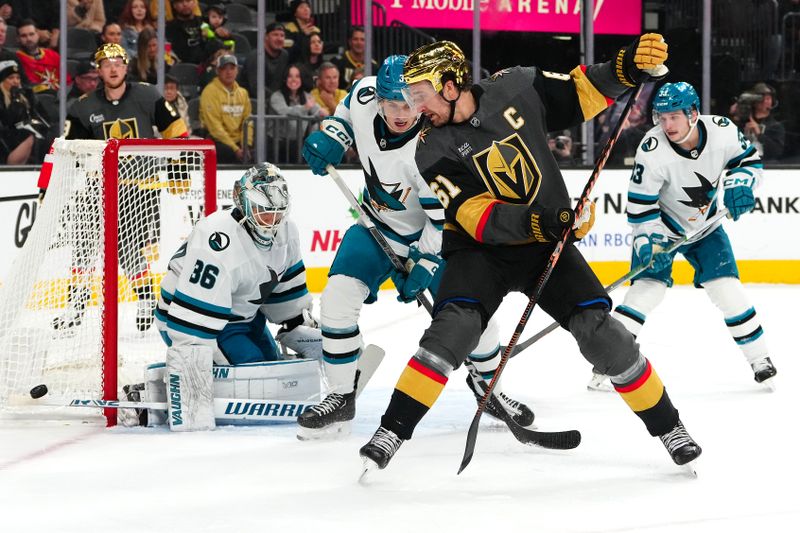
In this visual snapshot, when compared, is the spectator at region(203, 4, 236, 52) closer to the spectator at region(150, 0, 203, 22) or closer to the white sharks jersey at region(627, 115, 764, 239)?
the spectator at region(150, 0, 203, 22)

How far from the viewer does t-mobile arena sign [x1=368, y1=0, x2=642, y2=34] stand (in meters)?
7.23

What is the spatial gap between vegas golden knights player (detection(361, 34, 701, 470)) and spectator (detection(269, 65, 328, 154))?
13.7ft

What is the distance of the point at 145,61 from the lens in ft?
21.1

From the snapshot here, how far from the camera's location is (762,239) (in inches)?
265

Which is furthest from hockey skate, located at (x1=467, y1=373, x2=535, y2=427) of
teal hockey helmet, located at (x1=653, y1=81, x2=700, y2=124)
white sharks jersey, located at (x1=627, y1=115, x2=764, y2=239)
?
teal hockey helmet, located at (x1=653, y1=81, x2=700, y2=124)

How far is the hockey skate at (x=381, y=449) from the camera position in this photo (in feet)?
8.25

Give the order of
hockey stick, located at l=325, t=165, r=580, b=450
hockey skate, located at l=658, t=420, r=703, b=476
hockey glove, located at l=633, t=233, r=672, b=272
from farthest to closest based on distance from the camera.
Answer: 1. hockey glove, located at l=633, t=233, r=672, b=272
2. hockey stick, located at l=325, t=165, r=580, b=450
3. hockey skate, located at l=658, t=420, r=703, b=476

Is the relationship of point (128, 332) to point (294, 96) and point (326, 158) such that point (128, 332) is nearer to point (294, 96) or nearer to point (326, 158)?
point (326, 158)

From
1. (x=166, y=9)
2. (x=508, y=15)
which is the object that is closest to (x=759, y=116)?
(x=508, y=15)

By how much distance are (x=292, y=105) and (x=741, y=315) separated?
11.8ft

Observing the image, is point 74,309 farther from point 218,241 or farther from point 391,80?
point 391,80

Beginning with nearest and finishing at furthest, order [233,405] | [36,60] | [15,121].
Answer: [233,405]
[15,121]
[36,60]

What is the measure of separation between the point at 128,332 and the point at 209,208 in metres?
0.58

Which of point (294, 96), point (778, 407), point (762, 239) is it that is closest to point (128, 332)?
point (778, 407)
